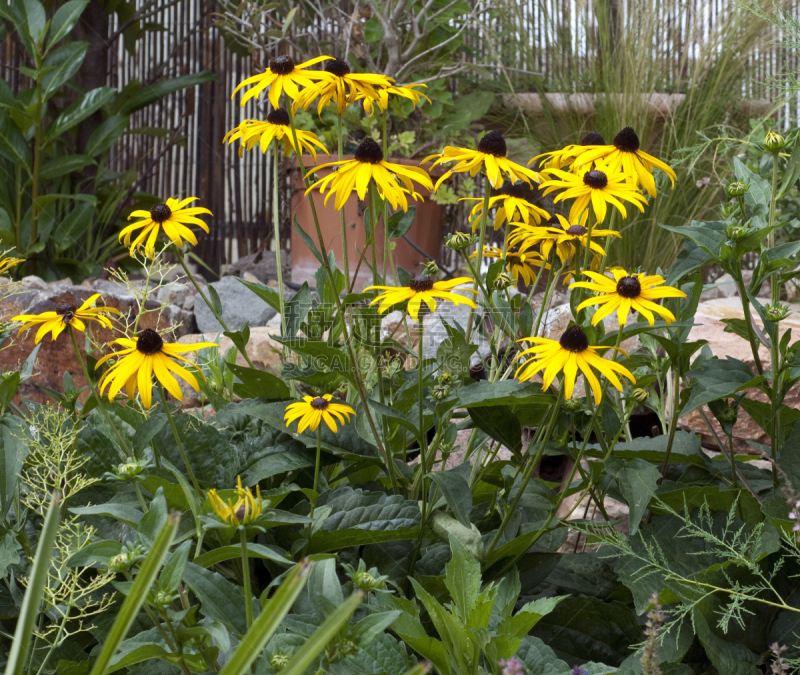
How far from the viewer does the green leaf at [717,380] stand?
3.11ft

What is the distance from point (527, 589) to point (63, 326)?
78 centimetres

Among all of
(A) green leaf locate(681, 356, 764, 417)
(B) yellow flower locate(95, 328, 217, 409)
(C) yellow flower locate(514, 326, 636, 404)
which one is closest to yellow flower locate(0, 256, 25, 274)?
(B) yellow flower locate(95, 328, 217, 409)

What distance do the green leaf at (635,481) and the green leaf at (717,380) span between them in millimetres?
102

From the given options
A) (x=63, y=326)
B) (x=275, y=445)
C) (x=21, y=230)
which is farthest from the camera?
(x=21, y=230)

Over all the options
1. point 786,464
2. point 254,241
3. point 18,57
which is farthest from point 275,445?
point 18,57

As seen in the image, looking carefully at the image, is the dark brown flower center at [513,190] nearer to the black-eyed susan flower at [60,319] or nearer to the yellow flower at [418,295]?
the yellow flower at [418,295]

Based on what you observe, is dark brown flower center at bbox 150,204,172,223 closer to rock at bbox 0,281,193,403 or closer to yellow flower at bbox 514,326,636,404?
yellow flower at bbox 514,326,636,404

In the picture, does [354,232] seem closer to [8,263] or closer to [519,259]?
[519,259]

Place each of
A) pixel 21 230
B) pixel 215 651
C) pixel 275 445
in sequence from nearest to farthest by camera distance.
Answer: pixel 215 651 < pixel 275 445 < pixel 21 230

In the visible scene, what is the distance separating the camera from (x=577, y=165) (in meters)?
1.12

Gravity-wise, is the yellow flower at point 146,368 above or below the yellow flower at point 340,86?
below

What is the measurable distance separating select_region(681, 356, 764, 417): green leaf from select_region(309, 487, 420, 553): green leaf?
42 cm

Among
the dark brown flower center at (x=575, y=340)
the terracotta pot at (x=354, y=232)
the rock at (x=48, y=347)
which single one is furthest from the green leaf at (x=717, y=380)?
the terracotta pot at (x=354, y=232)

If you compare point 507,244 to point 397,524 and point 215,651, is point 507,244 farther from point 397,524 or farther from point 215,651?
point 215,651
